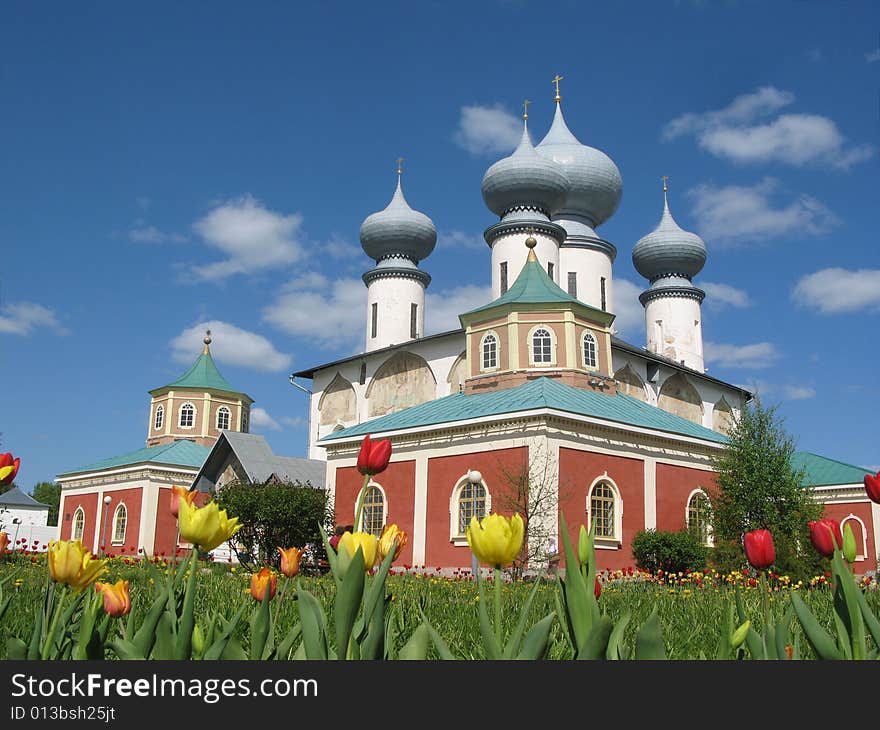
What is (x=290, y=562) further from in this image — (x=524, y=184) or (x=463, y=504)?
(x=524, y=184)

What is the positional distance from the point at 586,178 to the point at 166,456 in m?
21.0

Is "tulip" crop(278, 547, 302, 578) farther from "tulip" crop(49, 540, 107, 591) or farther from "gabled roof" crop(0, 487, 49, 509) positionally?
"gabled roof" crop(0, 487, 49, 509)

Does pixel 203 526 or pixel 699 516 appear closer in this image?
pixel 203 526

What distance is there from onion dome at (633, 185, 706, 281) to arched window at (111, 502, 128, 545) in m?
25.5

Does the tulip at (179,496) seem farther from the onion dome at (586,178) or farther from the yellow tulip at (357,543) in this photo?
the onion dome at (586,178)

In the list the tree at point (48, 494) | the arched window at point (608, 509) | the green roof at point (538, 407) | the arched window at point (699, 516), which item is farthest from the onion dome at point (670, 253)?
the tree at point (48, 494)

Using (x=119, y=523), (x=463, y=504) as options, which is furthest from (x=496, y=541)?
(x=119, y=523)

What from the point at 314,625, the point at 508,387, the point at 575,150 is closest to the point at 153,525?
the point at 508,387

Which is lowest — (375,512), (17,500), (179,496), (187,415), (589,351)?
(179,496)

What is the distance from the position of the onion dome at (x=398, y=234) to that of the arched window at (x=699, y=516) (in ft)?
60.0

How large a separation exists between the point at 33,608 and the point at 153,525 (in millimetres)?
28413

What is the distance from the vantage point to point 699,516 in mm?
21891

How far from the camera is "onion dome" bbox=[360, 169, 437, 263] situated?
35.8 m

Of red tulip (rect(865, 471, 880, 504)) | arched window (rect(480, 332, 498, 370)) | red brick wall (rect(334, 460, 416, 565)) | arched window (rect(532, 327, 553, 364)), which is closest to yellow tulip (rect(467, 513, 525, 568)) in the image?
→ red tulip (rect(865, 471, 880, 504))
